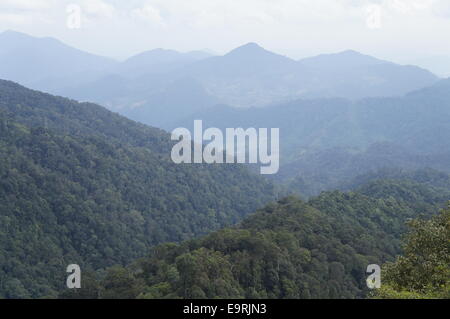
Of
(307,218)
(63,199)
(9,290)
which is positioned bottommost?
(9,290)

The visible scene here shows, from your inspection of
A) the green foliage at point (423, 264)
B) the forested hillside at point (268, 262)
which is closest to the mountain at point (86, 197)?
the forested hillside at point (268, 262)

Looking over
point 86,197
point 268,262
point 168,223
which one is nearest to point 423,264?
point 268,262

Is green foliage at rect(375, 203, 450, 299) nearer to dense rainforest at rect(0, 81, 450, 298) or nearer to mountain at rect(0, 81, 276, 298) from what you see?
dense rainforest at rect(0, 81, 450, 298)

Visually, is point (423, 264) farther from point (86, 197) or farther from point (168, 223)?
point (168, 223)

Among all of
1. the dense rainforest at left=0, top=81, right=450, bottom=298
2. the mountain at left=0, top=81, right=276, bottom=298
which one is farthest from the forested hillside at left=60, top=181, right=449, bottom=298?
the mountain at left=0, top=81, right=276, bottom=298

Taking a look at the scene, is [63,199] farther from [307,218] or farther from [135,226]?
[307,218]

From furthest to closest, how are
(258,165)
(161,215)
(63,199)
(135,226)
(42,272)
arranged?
(258,165) → (161,215) → (135,226) → (63,199) → (42,272)

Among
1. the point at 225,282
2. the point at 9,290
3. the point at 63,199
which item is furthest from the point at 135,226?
the point at 225,282

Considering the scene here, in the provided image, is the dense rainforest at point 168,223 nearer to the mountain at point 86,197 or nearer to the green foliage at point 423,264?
the green foliage at point 423,264
